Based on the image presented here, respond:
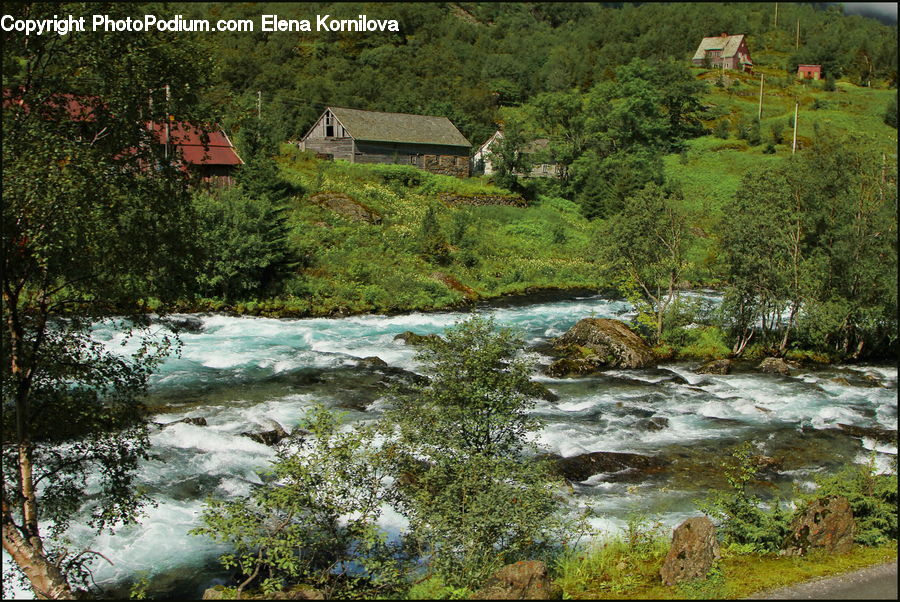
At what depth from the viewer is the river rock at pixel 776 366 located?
2765 cm

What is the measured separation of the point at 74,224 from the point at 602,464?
524 inches

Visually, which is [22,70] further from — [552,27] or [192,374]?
[552,27]

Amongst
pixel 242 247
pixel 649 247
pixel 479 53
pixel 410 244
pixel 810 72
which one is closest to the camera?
pixel 649 247

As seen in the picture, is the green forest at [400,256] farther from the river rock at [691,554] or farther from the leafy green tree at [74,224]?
the river rock at [691,554]

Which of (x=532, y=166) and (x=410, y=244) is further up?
(x=532, y=166)

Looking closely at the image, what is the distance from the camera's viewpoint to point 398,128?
2628 inches

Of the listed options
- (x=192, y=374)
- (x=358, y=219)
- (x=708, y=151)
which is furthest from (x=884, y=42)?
(x=192, y=374)

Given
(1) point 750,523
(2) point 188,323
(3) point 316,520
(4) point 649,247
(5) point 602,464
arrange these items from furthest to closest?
(2) point 188,323
(4) point 649,247
(5) point 602,464
(1) point 750,523
(3) point 316,520

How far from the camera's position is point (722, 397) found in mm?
24547

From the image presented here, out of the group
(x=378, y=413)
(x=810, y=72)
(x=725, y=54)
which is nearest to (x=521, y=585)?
(x=378, y=413)

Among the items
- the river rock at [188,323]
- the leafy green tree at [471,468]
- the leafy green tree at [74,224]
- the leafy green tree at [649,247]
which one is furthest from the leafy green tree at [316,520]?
the leafy green tree at [649,247]

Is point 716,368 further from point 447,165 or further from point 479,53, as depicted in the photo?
point 479,53

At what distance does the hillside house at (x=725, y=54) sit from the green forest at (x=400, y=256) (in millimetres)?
33854

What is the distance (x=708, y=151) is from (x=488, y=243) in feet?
123
